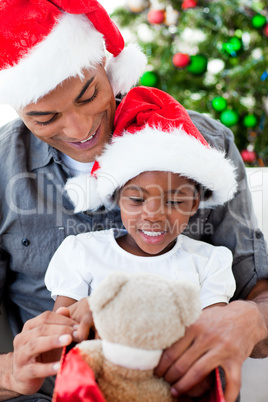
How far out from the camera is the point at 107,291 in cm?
67

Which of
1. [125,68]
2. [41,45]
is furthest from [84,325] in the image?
[125,68]

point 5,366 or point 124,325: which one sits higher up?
point 124,325

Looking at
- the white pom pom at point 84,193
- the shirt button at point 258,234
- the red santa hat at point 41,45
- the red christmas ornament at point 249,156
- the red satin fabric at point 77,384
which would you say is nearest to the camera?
the red satin fabric at point 77,384

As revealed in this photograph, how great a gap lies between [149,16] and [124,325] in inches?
85.4

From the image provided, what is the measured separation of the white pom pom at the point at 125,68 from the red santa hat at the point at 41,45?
17 centimetres

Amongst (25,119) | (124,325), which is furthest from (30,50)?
(124,325)

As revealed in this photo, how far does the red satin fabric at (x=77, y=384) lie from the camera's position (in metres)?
0.62

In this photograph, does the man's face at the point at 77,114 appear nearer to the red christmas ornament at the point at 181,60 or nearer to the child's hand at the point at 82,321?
the child's hand at the point at 82,321

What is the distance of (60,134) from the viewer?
114 centimetres

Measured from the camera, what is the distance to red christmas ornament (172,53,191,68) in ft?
7.58

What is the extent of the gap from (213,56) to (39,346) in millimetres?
2179

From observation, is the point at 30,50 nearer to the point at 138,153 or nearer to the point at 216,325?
the point at 138,153

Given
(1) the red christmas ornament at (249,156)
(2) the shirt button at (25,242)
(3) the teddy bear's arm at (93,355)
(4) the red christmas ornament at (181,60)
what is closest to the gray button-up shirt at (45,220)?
(2) the shirt button at (25,242)

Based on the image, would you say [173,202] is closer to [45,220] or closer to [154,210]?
[154,210]
